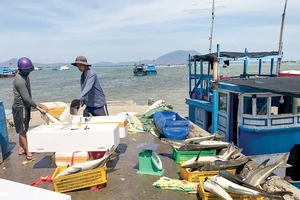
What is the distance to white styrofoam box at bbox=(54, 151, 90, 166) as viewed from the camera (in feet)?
16.6

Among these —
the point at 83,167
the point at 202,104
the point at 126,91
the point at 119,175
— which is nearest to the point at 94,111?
the point at 119,175

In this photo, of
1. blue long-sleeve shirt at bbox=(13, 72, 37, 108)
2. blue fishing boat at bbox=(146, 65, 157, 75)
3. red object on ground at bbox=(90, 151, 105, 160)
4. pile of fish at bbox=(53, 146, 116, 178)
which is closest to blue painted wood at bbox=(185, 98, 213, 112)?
red object on ground at bbox=(90, 151, 105, 160)

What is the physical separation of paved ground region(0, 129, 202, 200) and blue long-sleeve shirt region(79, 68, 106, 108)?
4.57 feet

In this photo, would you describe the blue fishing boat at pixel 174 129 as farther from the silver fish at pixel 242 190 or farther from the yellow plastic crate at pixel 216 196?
the silver fish at pixel 242 190

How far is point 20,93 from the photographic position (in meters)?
5.64

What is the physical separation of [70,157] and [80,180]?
1.03m

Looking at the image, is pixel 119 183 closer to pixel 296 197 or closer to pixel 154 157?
pixel 154 157

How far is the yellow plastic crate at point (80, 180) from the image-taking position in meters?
4.20

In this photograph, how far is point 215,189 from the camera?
3611 mm

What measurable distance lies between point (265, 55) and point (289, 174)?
14.0 feet

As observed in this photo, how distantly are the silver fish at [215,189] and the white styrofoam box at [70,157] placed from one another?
7.84 feet

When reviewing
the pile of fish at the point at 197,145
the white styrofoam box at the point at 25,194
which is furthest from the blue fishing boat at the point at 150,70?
the white styrofoam box at the point at 25,194

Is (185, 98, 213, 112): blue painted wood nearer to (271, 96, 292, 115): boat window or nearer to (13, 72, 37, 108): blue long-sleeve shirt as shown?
(271, 96, 292, 115): boat window

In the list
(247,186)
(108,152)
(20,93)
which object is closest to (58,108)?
(20,93)
